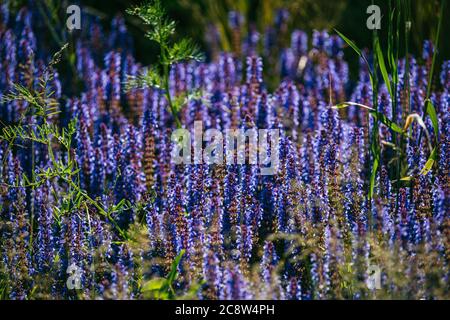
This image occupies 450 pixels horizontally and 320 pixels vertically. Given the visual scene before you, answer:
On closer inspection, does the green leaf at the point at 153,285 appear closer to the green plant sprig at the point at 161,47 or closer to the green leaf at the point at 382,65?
the green plant sprig at the point at 161,47

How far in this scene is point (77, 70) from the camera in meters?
5.31

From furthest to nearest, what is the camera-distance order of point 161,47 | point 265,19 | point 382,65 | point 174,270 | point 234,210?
1. point 265,19
2. point 161,47
3. point 382,65
4. point 234,210
5. point 174,270

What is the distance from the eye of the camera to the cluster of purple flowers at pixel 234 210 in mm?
3031

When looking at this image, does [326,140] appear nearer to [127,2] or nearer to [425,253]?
[425,253]

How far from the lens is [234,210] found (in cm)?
341

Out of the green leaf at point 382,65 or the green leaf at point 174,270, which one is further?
the green leaf at point 382,65

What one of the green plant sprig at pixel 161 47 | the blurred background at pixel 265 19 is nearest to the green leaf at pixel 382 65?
the green plant sprig at pixel 161 47

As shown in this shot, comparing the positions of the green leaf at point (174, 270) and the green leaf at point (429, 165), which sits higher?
the green leaf at point (429, 165)

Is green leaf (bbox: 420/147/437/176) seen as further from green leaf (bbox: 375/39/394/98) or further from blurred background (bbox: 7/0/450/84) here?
blurred background (bbox: 7/0/450/84)

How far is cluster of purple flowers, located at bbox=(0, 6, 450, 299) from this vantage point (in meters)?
3.03

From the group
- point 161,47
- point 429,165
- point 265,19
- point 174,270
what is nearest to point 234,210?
point 174,270

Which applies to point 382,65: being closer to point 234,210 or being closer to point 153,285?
point 234,210
